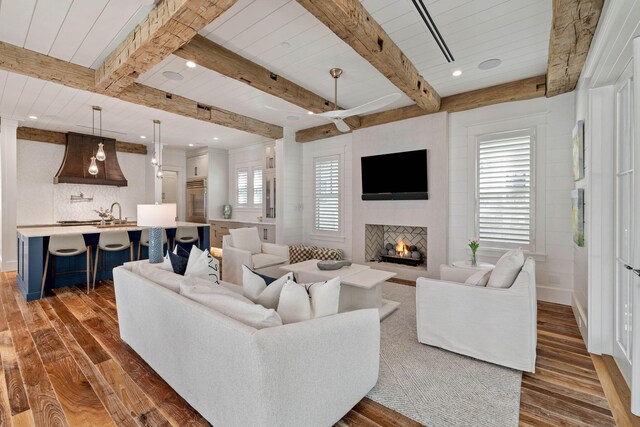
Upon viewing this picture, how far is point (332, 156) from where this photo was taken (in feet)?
19.9

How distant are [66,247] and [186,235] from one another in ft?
6.11

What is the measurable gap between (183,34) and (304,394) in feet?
8.81

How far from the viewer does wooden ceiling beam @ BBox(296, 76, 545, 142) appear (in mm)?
3863

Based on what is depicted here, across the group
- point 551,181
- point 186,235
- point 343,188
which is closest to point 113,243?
point 186,235

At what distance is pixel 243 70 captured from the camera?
3.27 meters

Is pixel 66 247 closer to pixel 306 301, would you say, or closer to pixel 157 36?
pixel 157 36

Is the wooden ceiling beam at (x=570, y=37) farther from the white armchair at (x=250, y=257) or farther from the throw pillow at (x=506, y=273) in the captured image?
the white armchair at (x=250, y=257)

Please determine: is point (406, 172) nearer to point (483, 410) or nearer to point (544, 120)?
point (544, 120)

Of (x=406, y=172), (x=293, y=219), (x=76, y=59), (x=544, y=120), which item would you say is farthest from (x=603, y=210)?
(x=76, y=59)

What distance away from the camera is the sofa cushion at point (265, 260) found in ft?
14.6

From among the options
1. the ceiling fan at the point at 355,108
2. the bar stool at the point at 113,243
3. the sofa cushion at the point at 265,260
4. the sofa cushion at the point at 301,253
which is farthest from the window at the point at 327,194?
the bar stool at the point at 113,243

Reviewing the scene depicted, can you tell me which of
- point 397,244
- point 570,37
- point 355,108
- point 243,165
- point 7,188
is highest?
point 570,37

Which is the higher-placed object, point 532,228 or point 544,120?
point 544,120

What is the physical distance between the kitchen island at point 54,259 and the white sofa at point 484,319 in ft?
15.4
